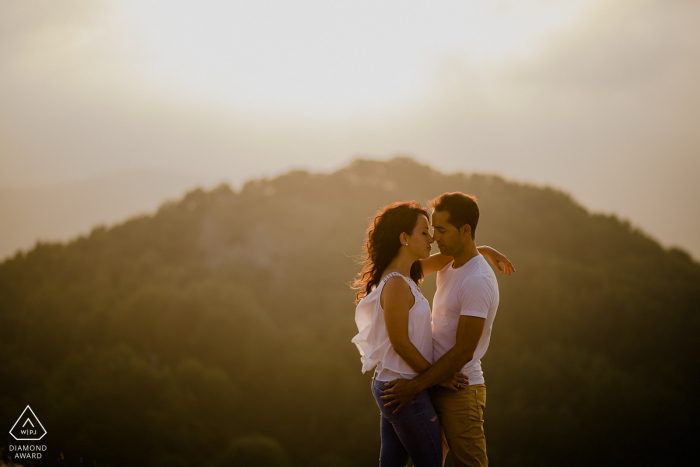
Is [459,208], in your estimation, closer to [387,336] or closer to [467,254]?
[467,254]

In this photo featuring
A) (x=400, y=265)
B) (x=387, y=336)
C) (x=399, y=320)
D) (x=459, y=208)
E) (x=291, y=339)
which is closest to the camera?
(x=399, y=320)

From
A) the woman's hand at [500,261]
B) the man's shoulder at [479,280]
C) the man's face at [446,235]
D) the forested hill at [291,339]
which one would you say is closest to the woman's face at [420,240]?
the man's face at [446,235]

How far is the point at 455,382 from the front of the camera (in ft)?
8.91

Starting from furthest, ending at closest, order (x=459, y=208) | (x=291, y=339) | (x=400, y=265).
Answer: (x=291, y=339) → (x=459, y=208) → (x=400, y=265)

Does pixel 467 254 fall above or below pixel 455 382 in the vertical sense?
above

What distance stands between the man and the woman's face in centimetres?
14

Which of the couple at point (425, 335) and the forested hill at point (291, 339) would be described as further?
the forested hill at point (291, 339)

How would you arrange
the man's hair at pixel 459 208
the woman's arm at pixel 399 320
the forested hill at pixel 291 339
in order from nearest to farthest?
the woman's arm at pixel 399 320
the man's hair at pixel 459 208
the forested hill at pixel 291 339

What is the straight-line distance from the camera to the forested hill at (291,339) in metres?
17.2

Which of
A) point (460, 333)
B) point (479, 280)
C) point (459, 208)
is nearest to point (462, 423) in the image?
point (460, 333)

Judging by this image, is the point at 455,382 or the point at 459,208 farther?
the point at 459,208

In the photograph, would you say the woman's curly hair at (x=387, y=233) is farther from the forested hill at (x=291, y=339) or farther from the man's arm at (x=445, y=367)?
the forested hill at (x=291, y=339)

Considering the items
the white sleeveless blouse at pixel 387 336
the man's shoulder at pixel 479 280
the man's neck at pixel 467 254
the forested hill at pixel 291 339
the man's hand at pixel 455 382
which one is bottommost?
the forested hill at pixel 291 339

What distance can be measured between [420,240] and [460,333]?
51 cm
